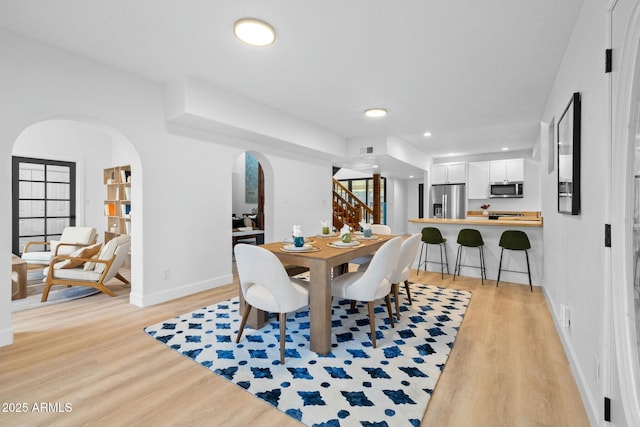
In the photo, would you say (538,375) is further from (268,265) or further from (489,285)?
(489,285)

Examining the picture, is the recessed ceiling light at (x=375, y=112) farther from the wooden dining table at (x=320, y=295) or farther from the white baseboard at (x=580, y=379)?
the white baseboard at (x=580, y=379)

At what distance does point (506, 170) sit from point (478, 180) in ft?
2.09

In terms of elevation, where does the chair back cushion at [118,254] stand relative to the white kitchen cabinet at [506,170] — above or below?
below

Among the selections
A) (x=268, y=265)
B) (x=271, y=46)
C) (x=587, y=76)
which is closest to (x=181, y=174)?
(x=271, y=46)

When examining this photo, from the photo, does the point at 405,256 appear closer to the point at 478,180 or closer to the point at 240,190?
the point at 478,180

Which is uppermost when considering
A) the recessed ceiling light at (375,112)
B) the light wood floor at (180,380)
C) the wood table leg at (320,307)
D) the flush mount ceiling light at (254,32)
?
the recessed ceiling light at (375,112)

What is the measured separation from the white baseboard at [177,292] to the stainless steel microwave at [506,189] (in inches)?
252

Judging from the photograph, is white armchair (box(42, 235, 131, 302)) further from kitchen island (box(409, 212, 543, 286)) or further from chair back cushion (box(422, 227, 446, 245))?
kitchen island (box(409, 212, 543, 286))

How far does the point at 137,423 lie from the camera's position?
1614 mm

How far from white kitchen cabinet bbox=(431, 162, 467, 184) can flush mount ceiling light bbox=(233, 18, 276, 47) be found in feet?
22.2

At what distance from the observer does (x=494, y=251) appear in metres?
4.71

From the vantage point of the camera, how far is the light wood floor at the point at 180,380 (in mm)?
1665

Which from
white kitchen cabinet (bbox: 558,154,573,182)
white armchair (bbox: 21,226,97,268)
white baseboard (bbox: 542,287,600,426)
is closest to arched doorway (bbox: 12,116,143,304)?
white armchair (bbox: 21,226,97,268)

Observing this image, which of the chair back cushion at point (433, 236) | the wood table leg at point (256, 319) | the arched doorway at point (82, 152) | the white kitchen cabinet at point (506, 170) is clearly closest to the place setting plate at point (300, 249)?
the wood table leg at point (256, 319)
